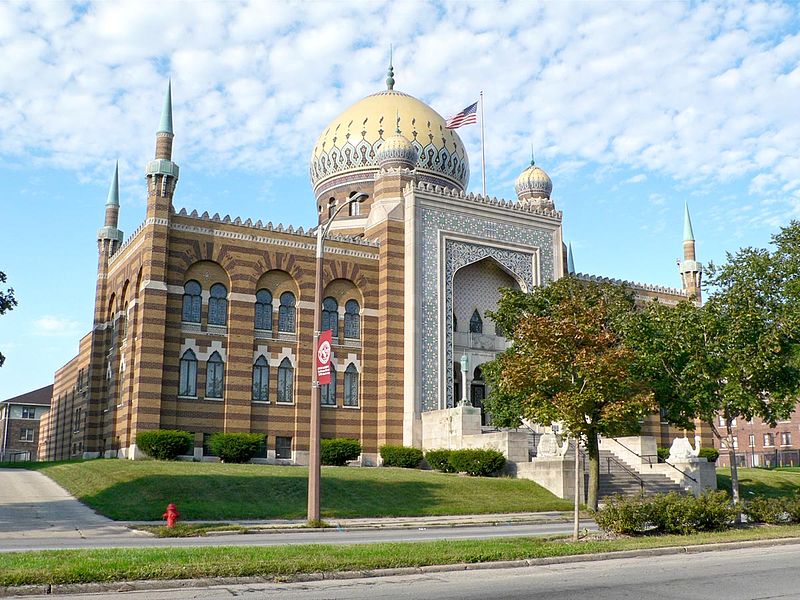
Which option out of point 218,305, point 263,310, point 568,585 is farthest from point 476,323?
point 568,585

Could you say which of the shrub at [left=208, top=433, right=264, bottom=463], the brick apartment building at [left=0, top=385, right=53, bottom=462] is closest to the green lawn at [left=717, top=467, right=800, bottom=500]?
the shrub at [left=208, top=433, right=264, bottom=463]

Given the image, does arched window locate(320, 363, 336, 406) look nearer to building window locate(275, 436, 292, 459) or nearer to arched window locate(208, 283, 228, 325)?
building window locate(275, 436, 292, 459)

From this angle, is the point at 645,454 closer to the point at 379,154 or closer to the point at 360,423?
the point at 360,423

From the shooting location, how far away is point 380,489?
3073cm

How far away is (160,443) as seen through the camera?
3669 cm

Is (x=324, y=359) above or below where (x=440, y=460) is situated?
above

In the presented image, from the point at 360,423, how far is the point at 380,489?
11.5 meters

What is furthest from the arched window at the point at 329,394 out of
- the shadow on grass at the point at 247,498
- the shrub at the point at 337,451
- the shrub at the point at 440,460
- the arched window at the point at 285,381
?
the shadow on grass at the point at 247,498

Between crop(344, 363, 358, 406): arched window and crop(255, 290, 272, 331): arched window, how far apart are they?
4552 millimetres

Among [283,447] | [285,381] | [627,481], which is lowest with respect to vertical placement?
[627,481]

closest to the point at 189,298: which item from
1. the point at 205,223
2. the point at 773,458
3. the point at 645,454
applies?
the point at 205,223

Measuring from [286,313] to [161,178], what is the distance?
881 cm

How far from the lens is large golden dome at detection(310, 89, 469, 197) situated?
173ft

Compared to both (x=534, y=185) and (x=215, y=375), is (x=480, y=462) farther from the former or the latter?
(x=534, y=185)
